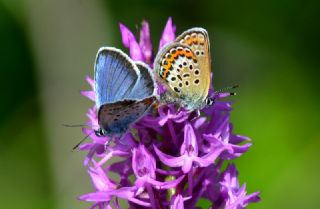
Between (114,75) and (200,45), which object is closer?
(114,75)

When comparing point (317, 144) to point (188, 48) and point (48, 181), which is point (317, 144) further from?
point (188, 48)

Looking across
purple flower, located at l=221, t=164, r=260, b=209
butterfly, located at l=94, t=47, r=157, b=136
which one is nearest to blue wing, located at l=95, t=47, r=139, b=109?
butterfly, located at l=94, t=47, r=157, b=136

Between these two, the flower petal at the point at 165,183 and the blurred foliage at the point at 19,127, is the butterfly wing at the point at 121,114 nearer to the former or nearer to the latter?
the flower petal at the point at 165,183

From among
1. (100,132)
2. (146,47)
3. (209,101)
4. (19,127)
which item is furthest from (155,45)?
(100,132)

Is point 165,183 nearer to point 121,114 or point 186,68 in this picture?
point 121,114

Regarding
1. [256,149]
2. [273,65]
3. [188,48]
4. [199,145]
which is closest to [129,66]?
[188,48]

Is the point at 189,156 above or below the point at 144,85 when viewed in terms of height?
below

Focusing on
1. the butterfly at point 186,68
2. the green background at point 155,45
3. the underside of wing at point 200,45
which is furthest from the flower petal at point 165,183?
the green background at point 155,45
